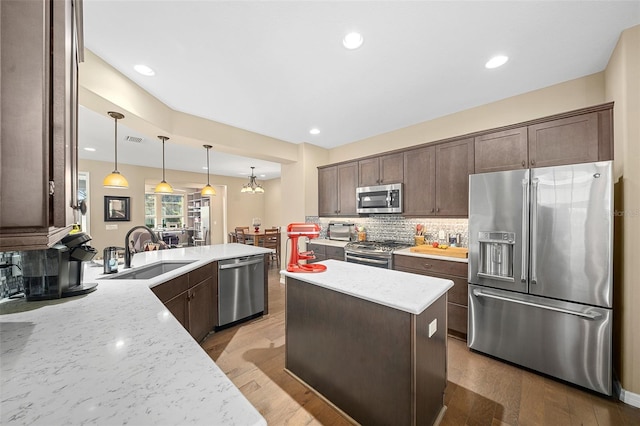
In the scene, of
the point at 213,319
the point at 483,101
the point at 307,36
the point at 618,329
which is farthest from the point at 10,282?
the point at 483,101

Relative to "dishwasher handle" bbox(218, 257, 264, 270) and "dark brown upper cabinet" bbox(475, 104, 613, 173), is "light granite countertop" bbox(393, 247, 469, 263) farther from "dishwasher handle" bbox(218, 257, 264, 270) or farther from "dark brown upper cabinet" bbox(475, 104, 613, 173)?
"dishwasher handle" bbox(218, 257, 264, 270)

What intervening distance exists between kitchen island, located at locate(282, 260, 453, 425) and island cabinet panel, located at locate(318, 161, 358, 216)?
237 centimetres

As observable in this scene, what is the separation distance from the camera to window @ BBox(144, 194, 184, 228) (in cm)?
959

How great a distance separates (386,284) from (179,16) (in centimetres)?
229

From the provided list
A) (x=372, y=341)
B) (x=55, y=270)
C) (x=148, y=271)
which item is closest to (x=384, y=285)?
(x=372, y=341)

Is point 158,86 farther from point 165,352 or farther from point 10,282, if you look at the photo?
point 165,352

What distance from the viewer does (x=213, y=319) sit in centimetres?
279

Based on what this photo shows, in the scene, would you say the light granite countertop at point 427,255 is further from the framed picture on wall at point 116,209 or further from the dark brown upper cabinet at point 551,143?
the framed picture on wall at point 116,209

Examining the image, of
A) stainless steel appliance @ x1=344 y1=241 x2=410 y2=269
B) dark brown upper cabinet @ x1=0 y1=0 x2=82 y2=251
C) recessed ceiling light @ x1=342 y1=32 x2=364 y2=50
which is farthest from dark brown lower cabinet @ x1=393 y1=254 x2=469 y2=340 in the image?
dark brown upper cabinet @ x1=0 y1=0 x2=82 y2=251

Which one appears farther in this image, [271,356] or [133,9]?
[271,356]

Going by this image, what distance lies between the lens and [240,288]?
299 centimetres

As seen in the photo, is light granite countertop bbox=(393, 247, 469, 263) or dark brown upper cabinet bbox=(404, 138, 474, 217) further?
dark brown upper cabinet bbox=(404, 138, 474, 217)

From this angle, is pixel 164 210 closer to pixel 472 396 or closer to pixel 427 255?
pixel 427 255

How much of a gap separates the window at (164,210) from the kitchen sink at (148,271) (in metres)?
8.20
